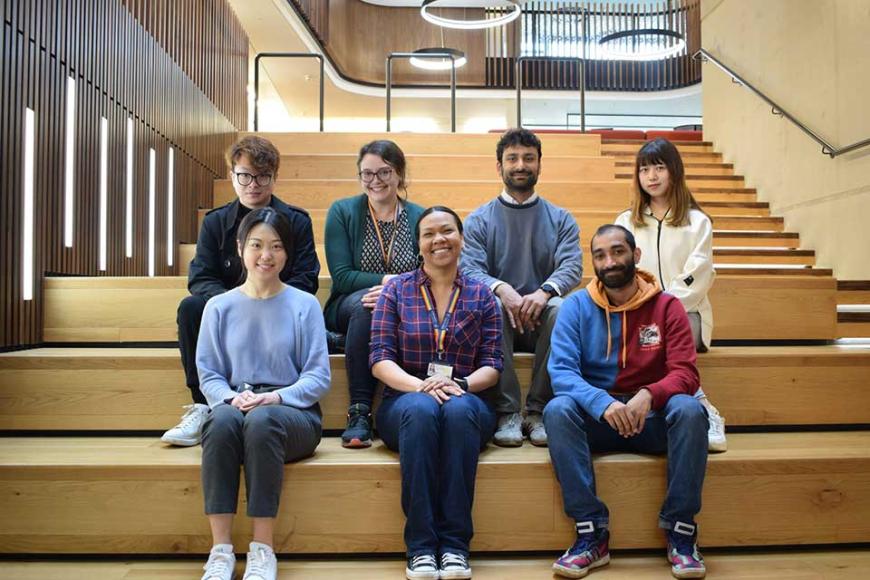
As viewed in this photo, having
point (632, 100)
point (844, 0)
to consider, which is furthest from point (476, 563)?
point (632, 100)

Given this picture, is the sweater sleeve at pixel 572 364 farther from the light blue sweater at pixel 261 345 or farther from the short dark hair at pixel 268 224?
the short dark hair at pixel 268 224

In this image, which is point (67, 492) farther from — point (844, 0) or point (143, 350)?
point (844, 0)

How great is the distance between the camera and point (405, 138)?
4.98 metres

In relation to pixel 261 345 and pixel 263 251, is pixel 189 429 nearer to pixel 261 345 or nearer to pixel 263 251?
pixel 261 345

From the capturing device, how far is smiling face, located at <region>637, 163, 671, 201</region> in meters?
2.33

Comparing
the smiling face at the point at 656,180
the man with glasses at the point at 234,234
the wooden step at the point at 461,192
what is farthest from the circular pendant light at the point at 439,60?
the man with glasses at the point at 234,234

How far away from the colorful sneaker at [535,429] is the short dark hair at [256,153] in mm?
1057

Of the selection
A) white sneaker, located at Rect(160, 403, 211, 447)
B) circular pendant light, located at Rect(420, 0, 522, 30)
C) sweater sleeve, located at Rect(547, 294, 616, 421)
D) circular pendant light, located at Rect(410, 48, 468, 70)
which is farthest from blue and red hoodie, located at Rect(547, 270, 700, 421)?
circular pendant light, located at Rect(410, 48, 468, 70)

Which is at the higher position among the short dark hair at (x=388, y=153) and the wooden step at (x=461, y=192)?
the wooden step at (x=461, y=192)

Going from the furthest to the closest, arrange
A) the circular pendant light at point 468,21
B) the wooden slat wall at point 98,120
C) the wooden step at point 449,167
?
the circular pendant light at point 468,21, the wooden step at point 449,167, the wooden slat wall at point 98,120

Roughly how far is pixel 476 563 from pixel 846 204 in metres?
2.97

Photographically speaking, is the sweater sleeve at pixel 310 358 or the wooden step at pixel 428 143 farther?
the wooden step at pixel 428 143

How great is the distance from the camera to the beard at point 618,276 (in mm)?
1939

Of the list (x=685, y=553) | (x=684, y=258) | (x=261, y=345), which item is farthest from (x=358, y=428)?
(x=684, y=258)
